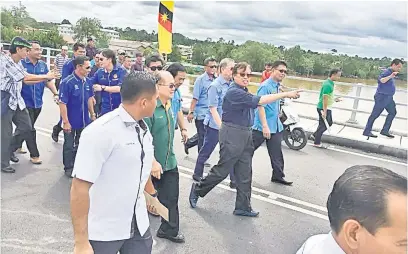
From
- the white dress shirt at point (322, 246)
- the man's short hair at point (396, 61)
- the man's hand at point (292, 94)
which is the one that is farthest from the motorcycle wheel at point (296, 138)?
the white dress shirt at point (322, 246)

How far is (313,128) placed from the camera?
8.91 meters

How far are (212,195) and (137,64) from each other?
477 cm

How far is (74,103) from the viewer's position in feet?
→ 17.5

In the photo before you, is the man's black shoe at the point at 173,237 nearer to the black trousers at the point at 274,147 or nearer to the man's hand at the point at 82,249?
the man's hand at the point at 82,249

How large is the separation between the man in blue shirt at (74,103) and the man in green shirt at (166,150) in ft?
6.87

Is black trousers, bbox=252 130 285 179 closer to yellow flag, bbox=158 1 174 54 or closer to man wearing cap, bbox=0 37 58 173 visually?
man wearing cap, bbox=0 37 58 173

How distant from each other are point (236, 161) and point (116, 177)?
2.29 metres

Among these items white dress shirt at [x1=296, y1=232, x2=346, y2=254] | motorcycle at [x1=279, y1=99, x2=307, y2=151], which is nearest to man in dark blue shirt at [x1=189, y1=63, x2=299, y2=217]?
white dress shirt at [x1=296, y1=232, x2=346, y2=254]

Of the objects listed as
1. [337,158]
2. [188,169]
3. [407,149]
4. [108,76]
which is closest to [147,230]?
[188,169]

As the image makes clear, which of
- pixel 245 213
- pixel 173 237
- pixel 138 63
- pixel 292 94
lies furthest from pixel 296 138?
pixel 173 237

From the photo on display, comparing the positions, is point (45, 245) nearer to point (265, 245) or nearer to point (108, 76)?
point (265, 245)

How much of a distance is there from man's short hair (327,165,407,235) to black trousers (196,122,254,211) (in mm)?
3050

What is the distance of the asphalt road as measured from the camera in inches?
148

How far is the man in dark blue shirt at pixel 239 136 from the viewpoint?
13.6 feet
